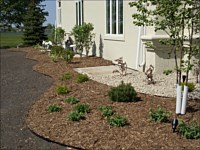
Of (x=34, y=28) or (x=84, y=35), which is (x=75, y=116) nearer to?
(x=84, y=35)

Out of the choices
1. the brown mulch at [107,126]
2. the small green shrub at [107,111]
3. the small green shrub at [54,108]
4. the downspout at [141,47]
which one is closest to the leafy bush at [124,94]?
the brown mulch at [107,126]

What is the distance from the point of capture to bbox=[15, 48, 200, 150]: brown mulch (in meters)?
4.89

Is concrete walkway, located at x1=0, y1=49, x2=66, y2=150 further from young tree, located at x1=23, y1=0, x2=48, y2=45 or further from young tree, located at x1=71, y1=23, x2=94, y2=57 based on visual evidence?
young tree, located at x1=23, y1=0, x2=48, y2=45

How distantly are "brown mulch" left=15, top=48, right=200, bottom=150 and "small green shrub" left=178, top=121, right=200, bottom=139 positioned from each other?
0.07 meters

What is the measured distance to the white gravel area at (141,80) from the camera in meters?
7.45

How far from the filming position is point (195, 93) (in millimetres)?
7262

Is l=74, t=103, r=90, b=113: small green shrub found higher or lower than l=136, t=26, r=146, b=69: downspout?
lower

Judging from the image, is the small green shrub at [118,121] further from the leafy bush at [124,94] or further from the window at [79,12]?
the window at [79,12]

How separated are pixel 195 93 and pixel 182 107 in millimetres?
1636

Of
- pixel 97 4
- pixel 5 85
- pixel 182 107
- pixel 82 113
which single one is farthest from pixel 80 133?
pixel 97 4

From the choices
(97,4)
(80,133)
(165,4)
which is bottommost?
(80,133)

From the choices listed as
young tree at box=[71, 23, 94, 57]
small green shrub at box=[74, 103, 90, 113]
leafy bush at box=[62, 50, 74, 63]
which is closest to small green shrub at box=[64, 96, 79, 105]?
small green shrub at box=[74, 103, 90, 113]

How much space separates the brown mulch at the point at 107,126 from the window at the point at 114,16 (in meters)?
5.22

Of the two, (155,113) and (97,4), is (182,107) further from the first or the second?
(97,4)
